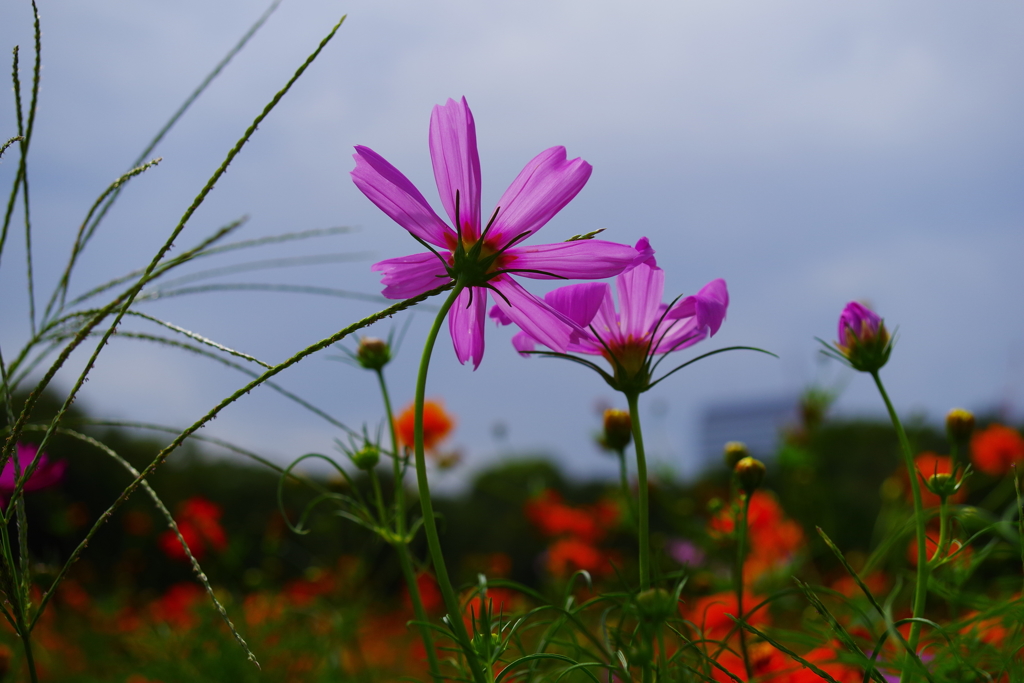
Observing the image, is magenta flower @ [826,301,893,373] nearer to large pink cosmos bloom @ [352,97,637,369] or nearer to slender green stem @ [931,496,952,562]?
slender green stem @ [931,496,952,562]

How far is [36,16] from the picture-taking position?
393 millimetres

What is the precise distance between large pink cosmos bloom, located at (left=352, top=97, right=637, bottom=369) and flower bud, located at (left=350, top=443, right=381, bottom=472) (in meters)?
0.24

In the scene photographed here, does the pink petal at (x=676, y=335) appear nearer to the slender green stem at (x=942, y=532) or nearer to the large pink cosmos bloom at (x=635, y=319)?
the large pink cosmos bloom at (x=635, y=319)

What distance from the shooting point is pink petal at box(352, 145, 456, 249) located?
354 millimetres

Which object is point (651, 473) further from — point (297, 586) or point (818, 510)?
point (297, 586)

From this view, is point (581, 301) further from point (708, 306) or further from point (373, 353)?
point (373, 353)

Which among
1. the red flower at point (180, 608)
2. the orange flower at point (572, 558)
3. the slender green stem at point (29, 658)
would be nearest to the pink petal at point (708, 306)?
the slender green stem at point (29, 658)

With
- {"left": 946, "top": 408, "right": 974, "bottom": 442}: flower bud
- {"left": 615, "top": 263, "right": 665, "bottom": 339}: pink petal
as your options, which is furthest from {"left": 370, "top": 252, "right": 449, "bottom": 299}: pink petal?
{"left": 946, "top": 408, "right": 974, "bottom": 442}: flower bud

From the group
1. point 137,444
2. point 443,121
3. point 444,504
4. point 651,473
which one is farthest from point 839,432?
point 443,121

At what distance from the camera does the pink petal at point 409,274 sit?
385 millimetres

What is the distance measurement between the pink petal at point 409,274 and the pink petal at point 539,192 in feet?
0.13

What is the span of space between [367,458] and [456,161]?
308 millimetres

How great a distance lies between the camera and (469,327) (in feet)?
1.31

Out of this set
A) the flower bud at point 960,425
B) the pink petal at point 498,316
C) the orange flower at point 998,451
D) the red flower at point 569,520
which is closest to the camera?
the pink petal at point 498,316
